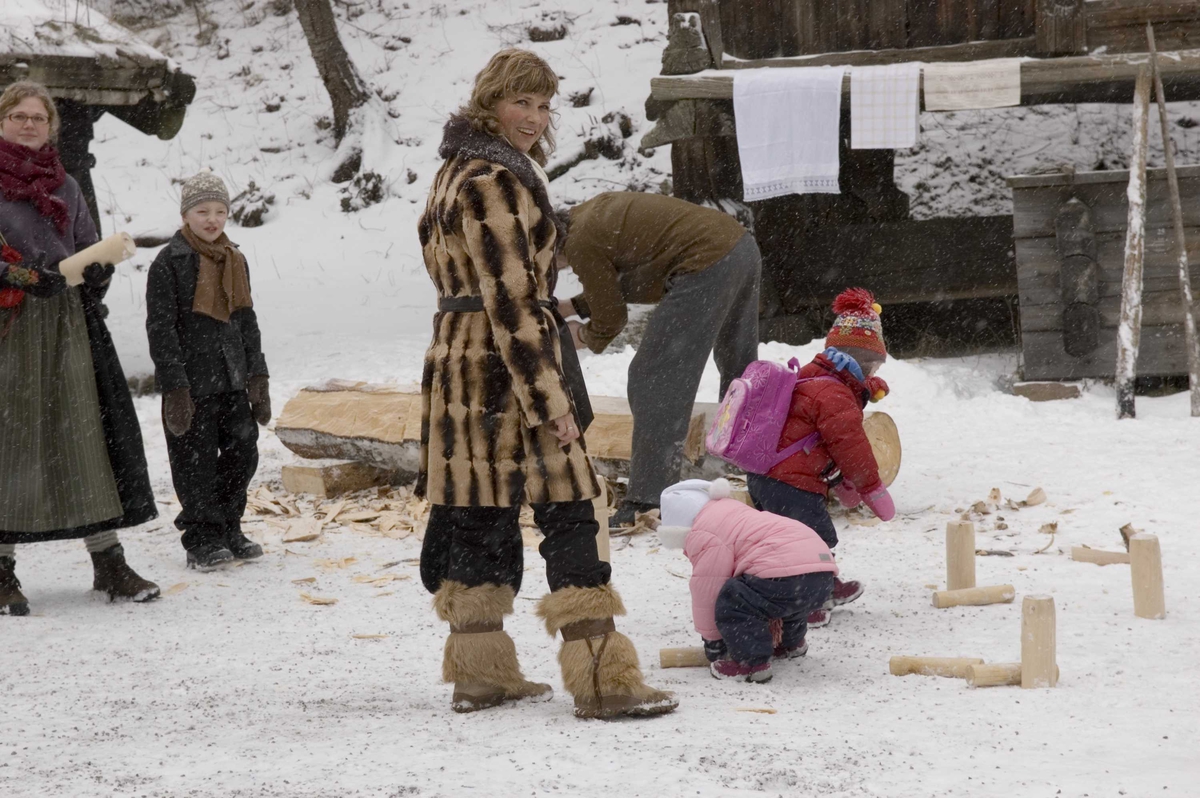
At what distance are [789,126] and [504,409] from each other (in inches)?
231

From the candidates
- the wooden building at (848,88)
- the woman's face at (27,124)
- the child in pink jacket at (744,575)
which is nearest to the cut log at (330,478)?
the woman's face at (27,124)

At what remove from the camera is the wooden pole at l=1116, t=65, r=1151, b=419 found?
7898 mm

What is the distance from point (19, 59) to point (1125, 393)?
27.0 feet

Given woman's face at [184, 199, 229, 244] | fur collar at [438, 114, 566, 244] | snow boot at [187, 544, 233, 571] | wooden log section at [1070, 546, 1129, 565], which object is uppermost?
fur collar at [438, 114, 566, 244]

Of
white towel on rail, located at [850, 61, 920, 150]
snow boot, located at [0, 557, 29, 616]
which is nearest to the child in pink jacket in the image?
snow boot, located at [0, 557, 29, 616]

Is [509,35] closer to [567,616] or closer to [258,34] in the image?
[258,34]

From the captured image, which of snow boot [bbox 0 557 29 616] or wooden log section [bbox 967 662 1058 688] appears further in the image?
snow boot [bbox 0 557 29 616]

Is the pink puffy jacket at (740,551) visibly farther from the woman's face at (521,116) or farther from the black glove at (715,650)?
the woman's face at (521,116)

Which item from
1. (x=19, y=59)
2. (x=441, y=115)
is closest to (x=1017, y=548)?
(x=19, y=59)

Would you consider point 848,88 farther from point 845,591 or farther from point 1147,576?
point 1147,576

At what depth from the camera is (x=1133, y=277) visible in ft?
26.7

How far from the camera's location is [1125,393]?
7871 mm

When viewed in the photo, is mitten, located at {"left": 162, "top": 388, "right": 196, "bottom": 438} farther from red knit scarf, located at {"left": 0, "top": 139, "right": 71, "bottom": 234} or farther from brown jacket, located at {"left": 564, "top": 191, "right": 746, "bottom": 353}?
brown jacket, located at {"left": 564, "top": 191, "right": 746, "bottom": 353}

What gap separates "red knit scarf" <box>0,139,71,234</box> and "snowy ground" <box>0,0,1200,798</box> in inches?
68.5
